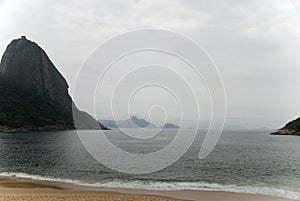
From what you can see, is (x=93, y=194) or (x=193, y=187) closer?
(x=93, y=194)

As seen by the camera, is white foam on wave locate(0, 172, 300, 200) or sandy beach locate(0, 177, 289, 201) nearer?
sandy beach locate(0, 177, 289, 201)

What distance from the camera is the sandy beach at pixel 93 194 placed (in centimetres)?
2170

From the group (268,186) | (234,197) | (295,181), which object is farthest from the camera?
(295,181)

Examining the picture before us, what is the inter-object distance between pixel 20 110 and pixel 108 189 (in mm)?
188351

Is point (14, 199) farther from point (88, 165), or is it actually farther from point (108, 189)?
point (88, 165)

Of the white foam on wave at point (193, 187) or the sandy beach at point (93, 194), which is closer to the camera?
the sandy beach at point (93, 194)

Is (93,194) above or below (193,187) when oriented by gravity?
above

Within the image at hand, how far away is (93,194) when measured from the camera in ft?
78.5

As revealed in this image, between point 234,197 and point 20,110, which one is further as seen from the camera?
point 20,110

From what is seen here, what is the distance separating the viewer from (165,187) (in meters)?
28.6

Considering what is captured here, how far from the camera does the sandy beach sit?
71.2 ft

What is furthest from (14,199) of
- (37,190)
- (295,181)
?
(295,181)

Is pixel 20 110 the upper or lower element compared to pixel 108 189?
upper

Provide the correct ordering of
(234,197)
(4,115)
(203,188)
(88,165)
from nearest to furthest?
(234,197) → (203,188) → (88,165) → (4,115)
